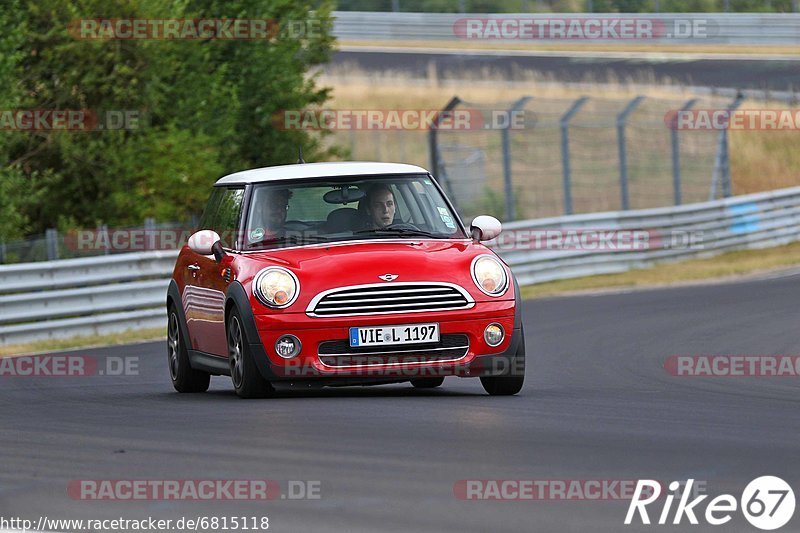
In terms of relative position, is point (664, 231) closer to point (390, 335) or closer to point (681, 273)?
point (681, 273)

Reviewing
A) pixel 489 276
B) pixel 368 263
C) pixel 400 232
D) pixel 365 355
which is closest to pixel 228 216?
pixel 400 232

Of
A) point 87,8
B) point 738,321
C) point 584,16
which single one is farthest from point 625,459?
point 584,16

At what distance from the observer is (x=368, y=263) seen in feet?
33.1

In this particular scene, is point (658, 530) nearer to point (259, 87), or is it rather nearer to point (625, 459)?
point (625, 459)

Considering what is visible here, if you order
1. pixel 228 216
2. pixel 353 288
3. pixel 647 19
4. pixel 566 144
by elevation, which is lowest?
pixel 353 288

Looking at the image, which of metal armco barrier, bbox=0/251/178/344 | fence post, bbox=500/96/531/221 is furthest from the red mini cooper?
fence post, bbox=500/96/531/221

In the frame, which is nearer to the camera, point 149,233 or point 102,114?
point 149,233

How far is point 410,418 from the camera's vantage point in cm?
897

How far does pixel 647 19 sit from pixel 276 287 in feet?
133

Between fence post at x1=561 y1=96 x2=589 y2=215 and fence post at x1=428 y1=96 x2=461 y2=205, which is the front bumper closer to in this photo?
fence post at x1=428 y1=96 x2=461 y2=205

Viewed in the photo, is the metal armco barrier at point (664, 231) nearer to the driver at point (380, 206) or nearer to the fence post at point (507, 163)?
the fence post at point (507, 163)

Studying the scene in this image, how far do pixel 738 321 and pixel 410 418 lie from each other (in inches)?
344

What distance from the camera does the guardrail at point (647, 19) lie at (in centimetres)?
4810

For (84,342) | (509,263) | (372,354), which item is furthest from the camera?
(509,263)
